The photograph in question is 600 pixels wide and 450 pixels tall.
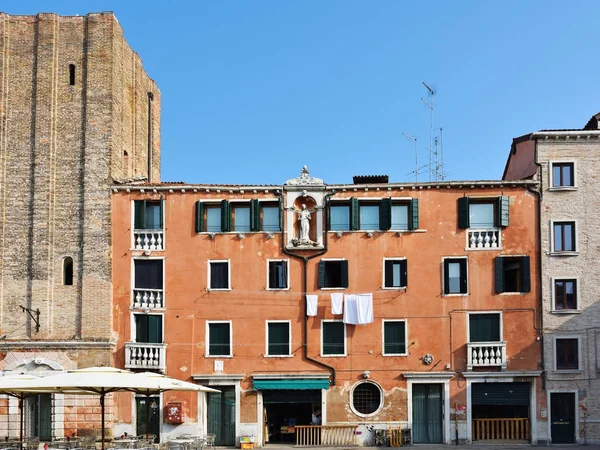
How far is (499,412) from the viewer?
36.8 m

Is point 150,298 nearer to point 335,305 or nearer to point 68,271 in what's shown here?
point 68,271

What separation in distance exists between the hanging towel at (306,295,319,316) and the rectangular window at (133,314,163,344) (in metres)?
6.58

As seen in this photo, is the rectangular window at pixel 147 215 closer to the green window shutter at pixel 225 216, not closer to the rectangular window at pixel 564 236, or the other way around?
the green window shutter at pixel 225 216

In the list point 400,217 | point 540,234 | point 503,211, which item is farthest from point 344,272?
point 540,234

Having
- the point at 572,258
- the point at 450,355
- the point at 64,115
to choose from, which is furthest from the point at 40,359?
the point at 572,258

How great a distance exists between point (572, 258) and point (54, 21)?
25683 mm

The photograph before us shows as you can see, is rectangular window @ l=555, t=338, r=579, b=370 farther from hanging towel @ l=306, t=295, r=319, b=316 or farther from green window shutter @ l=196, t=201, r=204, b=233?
green window shutter @ l=196, t=201, r=204, b=233

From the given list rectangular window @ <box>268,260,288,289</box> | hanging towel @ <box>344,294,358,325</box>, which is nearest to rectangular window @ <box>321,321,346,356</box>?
hanging towel @ <box>344,294,358,325</box>

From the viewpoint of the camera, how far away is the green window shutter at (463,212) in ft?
122

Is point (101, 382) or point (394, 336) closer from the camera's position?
point (101, 382)

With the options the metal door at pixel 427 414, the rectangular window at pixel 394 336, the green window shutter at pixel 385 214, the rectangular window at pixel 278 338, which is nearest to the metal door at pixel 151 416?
the rectangular window at pixel 278 338

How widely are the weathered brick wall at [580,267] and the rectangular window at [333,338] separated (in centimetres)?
882

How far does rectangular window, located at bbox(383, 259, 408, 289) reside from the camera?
122ft

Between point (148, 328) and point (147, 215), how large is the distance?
507cm
